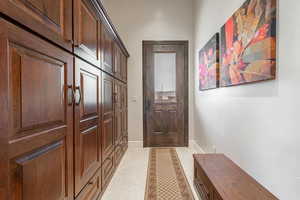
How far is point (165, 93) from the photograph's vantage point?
411 cm

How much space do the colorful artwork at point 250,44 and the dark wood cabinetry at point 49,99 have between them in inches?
54.7

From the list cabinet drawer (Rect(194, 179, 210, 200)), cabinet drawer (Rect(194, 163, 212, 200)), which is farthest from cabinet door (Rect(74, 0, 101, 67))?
cabinet drawer (Rect(194, 179, 210, 200))

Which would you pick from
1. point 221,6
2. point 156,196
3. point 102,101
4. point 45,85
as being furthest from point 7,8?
point 221,6

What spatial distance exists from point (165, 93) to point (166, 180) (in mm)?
2104

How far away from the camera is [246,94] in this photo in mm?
1734

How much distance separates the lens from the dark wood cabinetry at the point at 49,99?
0.74 m

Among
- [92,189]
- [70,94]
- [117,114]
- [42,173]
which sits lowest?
[92,189]

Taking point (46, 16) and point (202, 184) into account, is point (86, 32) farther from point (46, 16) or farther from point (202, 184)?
point (202, 184)

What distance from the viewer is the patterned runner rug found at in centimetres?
201

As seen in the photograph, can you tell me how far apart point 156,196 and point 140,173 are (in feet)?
2.18

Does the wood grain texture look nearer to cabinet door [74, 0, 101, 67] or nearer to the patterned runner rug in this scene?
the patterned runner rug

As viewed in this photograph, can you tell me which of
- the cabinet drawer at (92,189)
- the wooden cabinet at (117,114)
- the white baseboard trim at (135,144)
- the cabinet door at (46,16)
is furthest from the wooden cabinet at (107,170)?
the white baseboard trim at (135,144)

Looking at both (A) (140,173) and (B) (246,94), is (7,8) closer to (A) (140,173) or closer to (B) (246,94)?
(B) (246,94)

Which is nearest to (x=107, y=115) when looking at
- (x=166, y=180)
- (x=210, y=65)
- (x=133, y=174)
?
(x=133, y=174)
